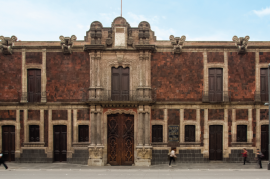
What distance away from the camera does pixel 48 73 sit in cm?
2109

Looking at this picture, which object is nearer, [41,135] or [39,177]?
[39,177]

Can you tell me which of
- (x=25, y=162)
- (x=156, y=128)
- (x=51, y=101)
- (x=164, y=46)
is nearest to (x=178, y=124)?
(x=156, y=128)

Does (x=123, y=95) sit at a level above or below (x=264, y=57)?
below

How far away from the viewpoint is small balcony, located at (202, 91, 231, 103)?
814 inches

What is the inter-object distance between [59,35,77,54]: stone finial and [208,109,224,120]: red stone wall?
12342mm

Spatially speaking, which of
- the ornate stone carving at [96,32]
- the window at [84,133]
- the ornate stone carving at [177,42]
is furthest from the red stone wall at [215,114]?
the ornate stone carving at [96,32]

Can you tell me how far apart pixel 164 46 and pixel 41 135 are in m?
12.2

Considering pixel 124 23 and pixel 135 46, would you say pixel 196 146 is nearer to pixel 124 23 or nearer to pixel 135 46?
pixel 135 46

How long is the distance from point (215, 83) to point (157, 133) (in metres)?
6.23

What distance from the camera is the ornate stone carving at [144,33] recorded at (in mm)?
20719

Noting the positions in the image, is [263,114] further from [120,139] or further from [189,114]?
[120,139]

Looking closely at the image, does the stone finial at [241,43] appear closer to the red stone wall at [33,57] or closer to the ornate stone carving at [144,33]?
the ornate stone carving at [144,33]

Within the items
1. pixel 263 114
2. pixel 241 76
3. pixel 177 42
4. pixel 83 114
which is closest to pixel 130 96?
pixel 83 114

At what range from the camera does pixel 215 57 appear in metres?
21.1
